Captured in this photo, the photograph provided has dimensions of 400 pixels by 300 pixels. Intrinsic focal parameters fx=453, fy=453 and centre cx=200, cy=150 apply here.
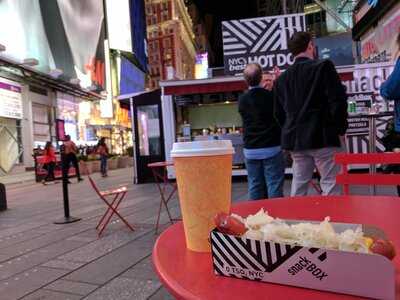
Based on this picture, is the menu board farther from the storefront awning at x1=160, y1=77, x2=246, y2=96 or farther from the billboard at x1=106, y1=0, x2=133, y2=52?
the billboard at x1=106, y1=0, x2=133, y2=52

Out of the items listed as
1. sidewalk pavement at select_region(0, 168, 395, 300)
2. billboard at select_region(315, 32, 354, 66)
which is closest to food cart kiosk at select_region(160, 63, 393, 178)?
sidewalk pavement at select_region(0, 168, 395, 300)

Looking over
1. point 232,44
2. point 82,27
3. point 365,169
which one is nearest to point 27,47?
point 82,27

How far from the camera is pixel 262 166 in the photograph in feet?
14.1

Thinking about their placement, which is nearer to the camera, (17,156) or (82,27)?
(17,156)

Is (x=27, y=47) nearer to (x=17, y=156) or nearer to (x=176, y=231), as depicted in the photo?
(x=17, y=156)

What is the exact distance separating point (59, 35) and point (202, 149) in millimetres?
26786

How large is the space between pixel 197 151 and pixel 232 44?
10355mm

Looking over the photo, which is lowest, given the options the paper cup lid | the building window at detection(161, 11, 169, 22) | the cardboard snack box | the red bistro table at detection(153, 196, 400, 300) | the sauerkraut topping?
the red bistro table at detection(153, 196, 400, 300)

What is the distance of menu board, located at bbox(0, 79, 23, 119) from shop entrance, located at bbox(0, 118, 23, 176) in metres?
0.34

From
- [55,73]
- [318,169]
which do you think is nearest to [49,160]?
[55,73]

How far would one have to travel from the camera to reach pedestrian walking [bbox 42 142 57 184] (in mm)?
16125

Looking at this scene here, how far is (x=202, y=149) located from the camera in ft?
3.83

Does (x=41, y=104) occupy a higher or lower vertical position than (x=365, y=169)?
higher

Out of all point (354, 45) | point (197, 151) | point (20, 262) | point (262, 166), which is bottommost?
point (20, 262)
